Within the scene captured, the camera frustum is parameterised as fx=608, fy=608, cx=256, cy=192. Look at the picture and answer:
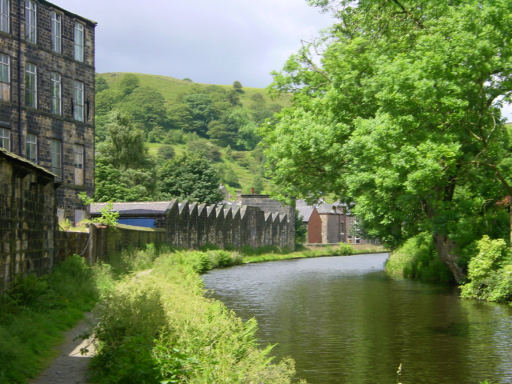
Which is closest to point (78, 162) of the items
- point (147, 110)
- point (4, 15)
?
point (4, 15)

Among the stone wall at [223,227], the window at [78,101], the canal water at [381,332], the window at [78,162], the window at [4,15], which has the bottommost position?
the canal water at [381,332]

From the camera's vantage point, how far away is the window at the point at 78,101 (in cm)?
3275

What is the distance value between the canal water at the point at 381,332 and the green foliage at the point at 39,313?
457 centimetres

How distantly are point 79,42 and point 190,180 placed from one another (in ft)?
124

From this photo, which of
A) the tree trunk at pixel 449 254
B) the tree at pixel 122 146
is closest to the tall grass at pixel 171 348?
the tree trunk at pixel 449 254

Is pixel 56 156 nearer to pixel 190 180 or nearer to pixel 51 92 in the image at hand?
pixel 51 92

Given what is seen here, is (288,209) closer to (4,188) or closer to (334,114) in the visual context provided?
(334,114)

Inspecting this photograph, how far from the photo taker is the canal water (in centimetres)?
1137

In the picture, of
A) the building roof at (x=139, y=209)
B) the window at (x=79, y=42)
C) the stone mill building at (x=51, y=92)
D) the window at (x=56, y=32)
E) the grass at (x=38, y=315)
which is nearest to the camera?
the grass at (x=38, y=315)

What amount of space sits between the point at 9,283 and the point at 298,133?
15.3m

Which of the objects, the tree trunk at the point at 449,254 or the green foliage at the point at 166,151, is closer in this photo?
the tree trunk at the point at 449,254

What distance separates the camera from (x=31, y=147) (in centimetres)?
2986

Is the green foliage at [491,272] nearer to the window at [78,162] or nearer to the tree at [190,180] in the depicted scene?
the window at [78,162]

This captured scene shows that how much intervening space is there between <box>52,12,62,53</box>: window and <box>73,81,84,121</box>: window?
7.31 ft
